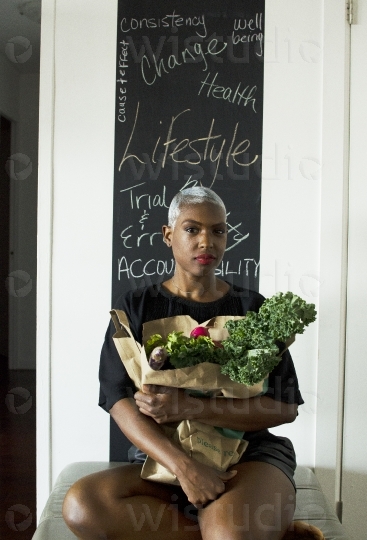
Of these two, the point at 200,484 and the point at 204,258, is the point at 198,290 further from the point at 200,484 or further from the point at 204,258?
the point at 200,484

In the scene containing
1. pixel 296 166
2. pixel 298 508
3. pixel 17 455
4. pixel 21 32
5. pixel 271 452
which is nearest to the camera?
pixel 271 452

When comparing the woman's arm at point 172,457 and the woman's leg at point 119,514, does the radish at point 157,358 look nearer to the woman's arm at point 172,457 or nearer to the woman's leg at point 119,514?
the woman's arm at point 172,457

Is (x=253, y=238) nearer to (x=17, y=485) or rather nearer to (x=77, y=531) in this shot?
(x=77, y=531)

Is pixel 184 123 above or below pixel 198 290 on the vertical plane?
above

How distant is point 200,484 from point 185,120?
1508mm

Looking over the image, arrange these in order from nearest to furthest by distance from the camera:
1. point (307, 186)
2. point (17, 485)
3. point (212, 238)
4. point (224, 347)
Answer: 1. point (224, 347)
2. point (212, 238)
3. point (307, 186)
4. point (17, 485)

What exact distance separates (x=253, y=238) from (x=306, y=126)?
0.49 meters

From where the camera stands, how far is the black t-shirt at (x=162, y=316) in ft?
5.73

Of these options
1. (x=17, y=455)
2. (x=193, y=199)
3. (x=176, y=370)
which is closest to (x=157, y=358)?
(x=176, y=370)

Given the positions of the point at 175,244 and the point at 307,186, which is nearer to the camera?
the point at 175,244

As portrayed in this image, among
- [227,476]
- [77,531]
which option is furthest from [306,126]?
[77,531]

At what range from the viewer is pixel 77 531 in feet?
5.25

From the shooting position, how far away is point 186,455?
158cm

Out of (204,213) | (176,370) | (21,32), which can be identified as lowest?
(176,370)
